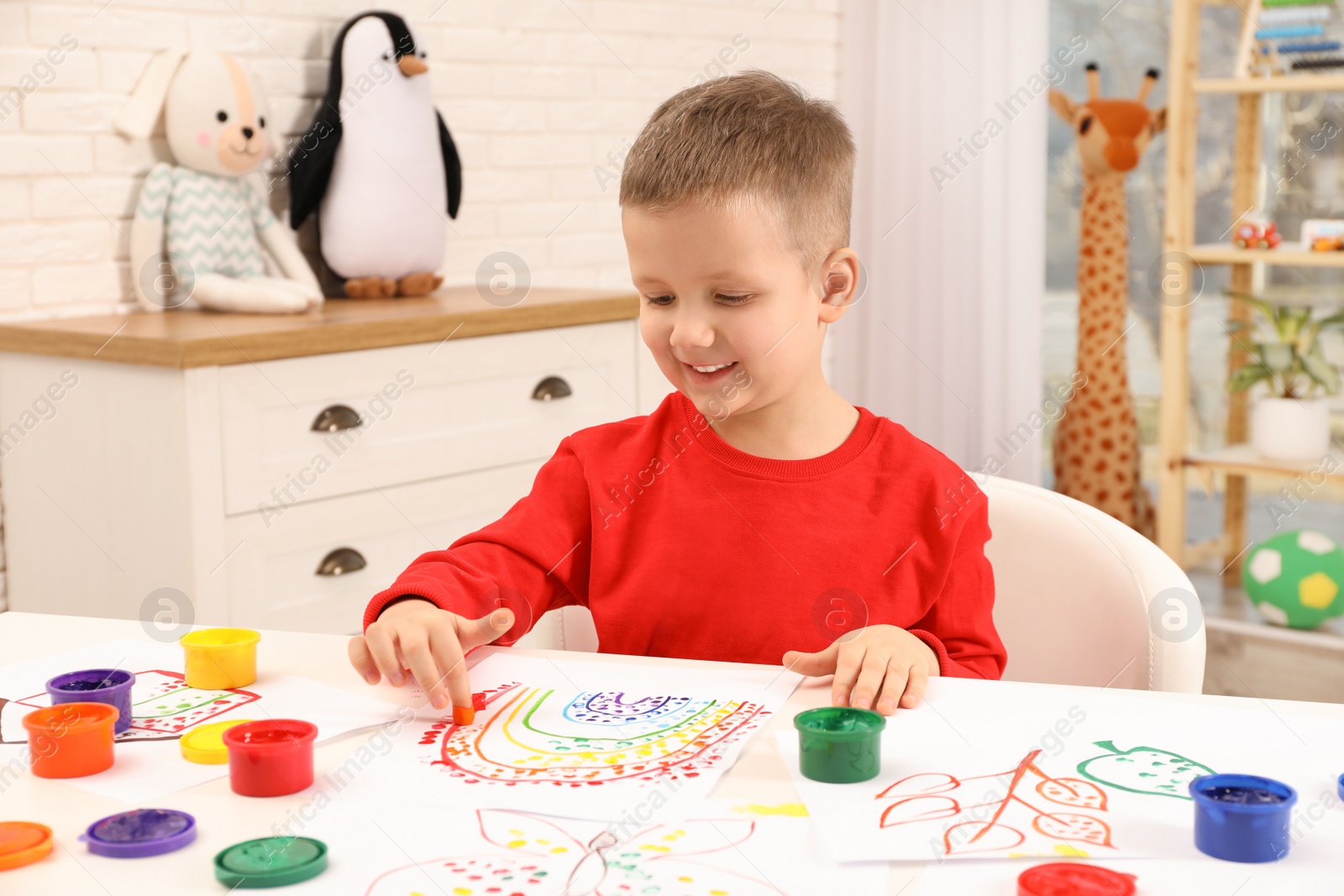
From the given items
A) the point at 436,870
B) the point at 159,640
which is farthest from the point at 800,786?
the point at 159,640

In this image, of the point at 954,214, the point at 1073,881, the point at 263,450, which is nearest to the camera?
the point at 1073,881

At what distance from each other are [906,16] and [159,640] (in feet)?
10.1

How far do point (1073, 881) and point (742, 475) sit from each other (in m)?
0.61

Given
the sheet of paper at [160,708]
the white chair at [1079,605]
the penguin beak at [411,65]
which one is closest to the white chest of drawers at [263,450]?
the penguin beak at [411,65]

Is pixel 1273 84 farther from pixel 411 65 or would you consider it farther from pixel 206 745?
pixel 206 745

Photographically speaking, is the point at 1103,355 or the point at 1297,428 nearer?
the point at 1297,428

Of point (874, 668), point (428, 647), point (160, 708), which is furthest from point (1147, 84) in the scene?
point (160, 708)

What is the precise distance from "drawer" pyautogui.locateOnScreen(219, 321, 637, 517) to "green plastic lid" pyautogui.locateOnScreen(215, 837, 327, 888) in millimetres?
1343

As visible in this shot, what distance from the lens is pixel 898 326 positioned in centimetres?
371

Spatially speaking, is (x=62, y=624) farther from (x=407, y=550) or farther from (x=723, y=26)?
(x=723, y=26)

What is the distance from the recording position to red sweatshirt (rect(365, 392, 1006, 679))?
44.6 inches

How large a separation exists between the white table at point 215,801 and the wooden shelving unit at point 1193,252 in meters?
2.33

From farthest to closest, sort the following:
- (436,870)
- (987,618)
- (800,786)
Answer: (987,618) → (800,786) → (436,870)

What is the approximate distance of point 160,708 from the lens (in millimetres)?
871
